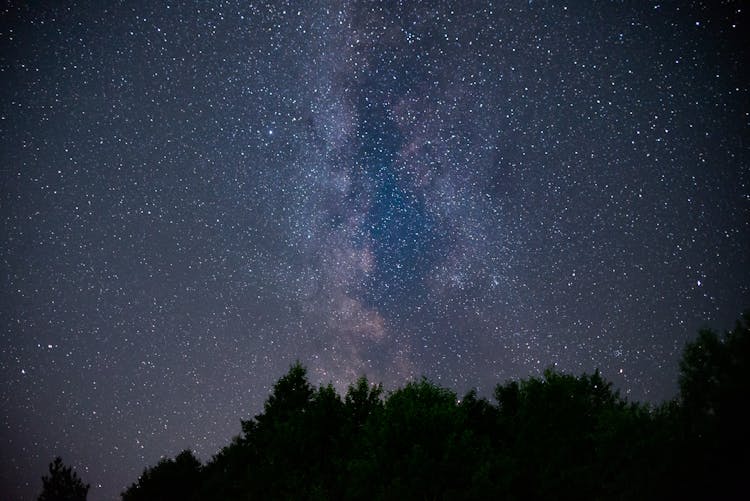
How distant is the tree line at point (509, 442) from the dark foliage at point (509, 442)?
49 millimetres

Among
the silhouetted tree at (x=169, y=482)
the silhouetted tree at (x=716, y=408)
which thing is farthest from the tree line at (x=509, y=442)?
the silhouetted tree at (x=169, y=482)

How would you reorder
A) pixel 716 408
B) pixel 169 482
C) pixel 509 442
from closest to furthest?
pixel 716 408 → pixel 509 442 → pixel 169 482

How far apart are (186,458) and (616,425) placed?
1396 inches

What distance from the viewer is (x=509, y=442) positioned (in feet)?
80.6

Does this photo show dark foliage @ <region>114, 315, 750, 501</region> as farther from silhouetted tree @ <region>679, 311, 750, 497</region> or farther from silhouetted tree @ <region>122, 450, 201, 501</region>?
silhouetted tree @ <region>122, 450, 201, 501</region>

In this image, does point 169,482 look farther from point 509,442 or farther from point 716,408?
point 716,408

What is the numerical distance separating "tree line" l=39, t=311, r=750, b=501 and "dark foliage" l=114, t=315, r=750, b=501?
0.05 meters

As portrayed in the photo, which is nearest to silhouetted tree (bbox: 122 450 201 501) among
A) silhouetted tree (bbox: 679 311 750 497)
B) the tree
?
the tree

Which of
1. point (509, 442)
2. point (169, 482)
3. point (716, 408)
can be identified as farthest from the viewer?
point (169, 482)

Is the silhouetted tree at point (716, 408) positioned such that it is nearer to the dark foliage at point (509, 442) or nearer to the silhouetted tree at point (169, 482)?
the dark foliage at point (509, 442)

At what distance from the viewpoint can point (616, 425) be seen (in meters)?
18.1

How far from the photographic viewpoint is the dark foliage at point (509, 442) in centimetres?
1439

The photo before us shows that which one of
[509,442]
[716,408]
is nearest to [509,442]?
[509,442]

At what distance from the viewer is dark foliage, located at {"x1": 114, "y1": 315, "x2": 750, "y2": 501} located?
14.4 meters
